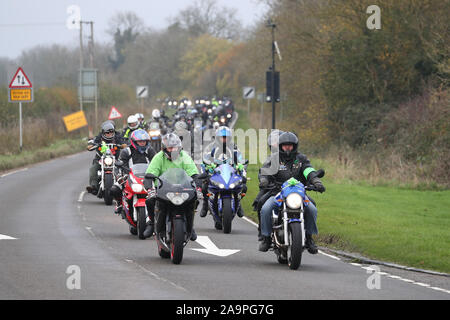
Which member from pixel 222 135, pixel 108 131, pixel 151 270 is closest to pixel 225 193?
pixel 222 135

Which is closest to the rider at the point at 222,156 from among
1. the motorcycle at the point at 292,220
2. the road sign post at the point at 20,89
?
the motorcycle at the point at 292,220

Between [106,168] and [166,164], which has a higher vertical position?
[166,164]

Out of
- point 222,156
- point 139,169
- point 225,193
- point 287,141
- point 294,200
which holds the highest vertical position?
point 287,141

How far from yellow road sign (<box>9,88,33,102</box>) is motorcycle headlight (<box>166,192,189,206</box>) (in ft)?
99.6

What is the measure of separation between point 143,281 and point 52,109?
5935 centimetres

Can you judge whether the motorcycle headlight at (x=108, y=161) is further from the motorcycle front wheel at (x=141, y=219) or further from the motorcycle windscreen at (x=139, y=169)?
the motorcycle front wheel at (x=141, y=219)

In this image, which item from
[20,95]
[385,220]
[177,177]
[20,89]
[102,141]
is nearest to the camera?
[177,177]

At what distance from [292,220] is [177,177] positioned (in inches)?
70.6

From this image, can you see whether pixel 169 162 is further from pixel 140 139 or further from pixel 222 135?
pixel 222 135

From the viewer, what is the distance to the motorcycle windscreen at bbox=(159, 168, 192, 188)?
13.3m

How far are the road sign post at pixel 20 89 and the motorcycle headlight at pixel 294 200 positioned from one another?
1171 inches

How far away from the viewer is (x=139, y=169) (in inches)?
671

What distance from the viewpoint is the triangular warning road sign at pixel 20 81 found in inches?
1606
